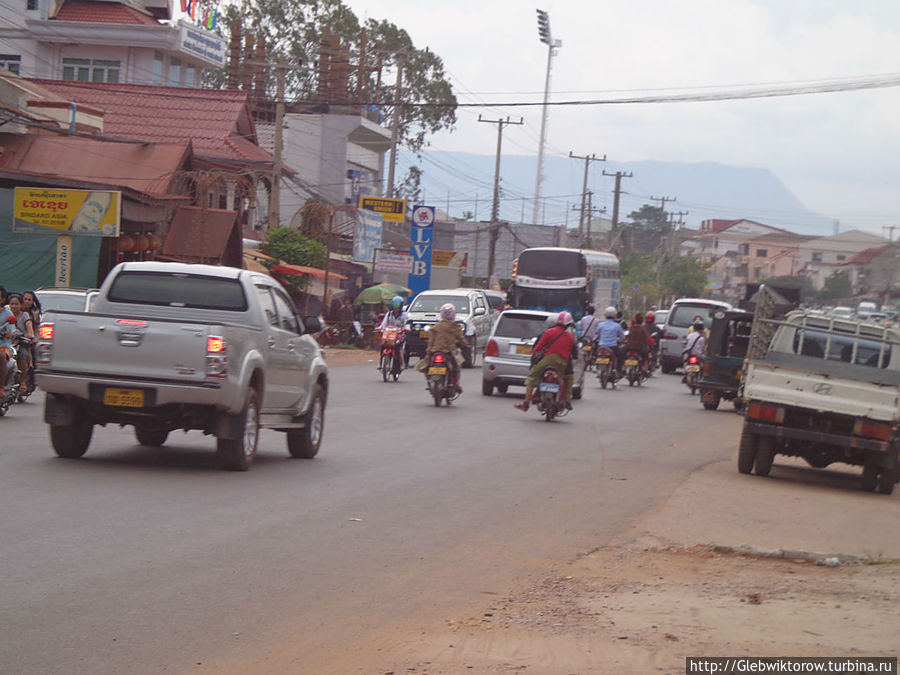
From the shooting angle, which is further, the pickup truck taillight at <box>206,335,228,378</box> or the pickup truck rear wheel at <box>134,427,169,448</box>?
the pickup truck rear wheel at <box>134,427,169,448</box>

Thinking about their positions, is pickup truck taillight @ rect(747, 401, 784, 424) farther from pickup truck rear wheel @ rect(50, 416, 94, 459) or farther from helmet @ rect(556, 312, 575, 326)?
pickup truck rear wheel @ rect(50, 416, 94, 459)

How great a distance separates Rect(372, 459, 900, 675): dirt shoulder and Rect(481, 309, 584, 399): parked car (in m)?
13.0

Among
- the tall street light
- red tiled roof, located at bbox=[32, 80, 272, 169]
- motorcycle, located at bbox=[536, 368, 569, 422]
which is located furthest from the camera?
the tall street light

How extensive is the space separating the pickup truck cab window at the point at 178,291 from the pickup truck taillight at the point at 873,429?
712 cm

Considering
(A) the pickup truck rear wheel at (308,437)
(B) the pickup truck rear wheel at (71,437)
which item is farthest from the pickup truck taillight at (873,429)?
(B) the pickup truck rear wheel at (71,437)

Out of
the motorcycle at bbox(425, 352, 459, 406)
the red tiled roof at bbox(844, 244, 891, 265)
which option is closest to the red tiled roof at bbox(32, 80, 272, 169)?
the red tiled roof at bbox(844, 244, 891, 265)

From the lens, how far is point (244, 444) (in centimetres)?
1149

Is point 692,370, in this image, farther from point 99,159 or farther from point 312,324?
point 99,159

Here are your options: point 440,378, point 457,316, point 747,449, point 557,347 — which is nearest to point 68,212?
point 457,316

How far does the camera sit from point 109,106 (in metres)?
49.0

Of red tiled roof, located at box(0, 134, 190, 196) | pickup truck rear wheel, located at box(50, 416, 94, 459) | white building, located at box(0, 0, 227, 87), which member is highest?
white building, located at box(0, 0, 227, 87)

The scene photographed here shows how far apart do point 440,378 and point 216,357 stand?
1068cm

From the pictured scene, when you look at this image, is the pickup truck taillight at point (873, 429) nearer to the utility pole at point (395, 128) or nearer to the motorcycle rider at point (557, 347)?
the motorcycle rider at point (557, 347)

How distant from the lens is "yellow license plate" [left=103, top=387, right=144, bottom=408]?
10938 millimetres
